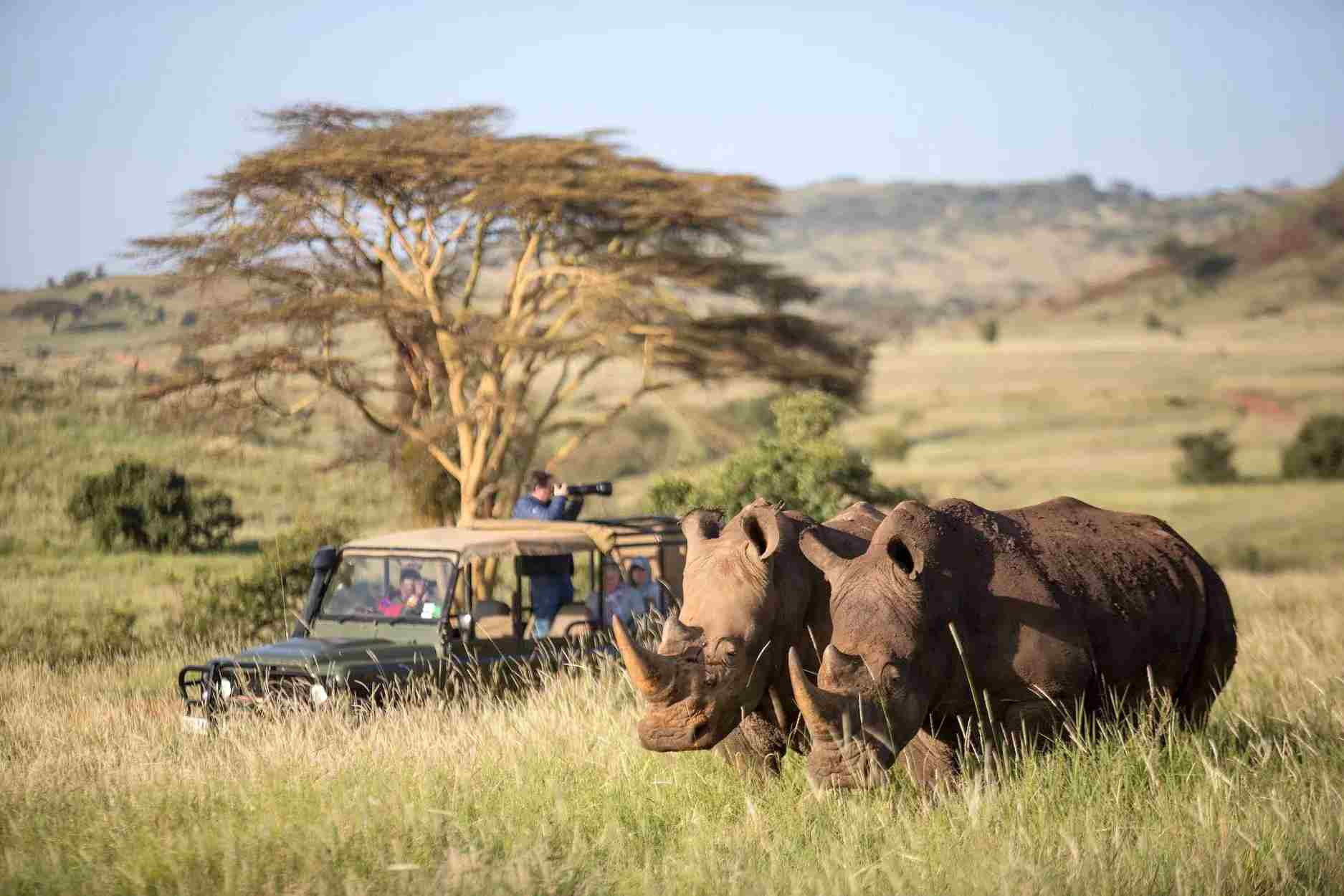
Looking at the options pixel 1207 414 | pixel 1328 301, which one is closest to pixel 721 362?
pixel 1207 414

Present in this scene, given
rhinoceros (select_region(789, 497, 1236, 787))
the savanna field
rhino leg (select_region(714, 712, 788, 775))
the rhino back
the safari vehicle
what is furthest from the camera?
the safari vehicle

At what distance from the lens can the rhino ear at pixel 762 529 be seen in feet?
20.6

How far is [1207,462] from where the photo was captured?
4197 centimetres

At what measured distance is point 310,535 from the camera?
58.2 ft

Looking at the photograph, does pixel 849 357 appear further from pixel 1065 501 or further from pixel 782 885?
pixel 782 885

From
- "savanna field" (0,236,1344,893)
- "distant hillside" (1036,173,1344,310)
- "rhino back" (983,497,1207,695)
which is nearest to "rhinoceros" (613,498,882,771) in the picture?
"savanna field" (0,236,1344,893)

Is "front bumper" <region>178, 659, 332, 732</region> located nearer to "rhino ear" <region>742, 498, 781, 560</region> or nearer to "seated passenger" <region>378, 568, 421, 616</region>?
"seated passenger" <region>378, 568, 421, 616</region>

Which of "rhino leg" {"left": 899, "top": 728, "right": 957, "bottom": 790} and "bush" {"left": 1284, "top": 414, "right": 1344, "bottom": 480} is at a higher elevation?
"rhino leg" {"left": 899, "top": 728, "right": 957, "bottom": 790}

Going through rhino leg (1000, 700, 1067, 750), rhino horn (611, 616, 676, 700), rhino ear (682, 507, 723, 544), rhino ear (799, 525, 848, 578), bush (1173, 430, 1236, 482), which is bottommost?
bush (1173, 430, 1236, 482)

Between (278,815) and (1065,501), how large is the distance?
3.99m

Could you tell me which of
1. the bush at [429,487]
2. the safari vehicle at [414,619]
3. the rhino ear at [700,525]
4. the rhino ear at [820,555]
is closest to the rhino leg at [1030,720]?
the rhino ear at [820,555]

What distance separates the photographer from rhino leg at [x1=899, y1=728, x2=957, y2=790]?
6512 mm

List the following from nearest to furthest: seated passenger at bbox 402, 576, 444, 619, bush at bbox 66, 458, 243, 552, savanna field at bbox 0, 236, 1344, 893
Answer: savanna field at bbox 0, 236, 1344, 893 < seated passenger at bbox 402, 576, 444, 619 < bush at bbox 66, 458, 243, 552

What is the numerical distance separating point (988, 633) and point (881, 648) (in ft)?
2.23
